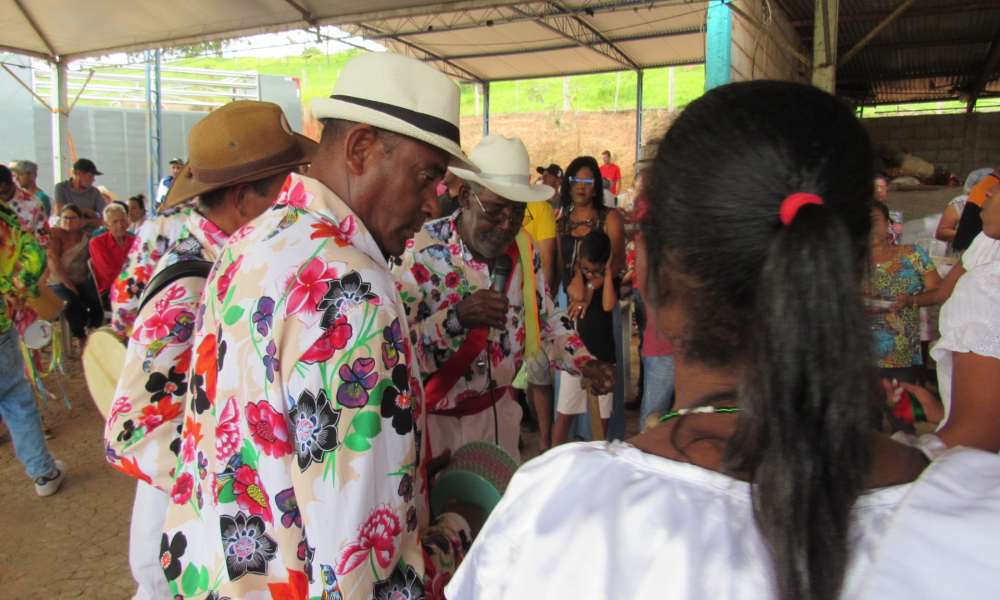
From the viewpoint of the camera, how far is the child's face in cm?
450

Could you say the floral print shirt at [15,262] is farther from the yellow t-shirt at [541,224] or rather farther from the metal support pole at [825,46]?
the metal support pole at [825,46]

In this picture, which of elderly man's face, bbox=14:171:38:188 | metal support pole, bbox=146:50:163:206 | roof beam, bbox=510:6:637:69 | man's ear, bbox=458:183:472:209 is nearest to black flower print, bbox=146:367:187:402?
man's ear, bbox=458:183:472:209

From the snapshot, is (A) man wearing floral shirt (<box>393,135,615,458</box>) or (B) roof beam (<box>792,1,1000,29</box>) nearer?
(A) man wearing floral shirt (<box>393,135,615,458</box>)

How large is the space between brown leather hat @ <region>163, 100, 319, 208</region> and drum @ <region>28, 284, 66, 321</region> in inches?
138

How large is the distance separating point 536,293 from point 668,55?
51.9 feet

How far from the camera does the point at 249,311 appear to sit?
44.6 inches

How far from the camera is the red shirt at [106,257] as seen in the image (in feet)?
21.2

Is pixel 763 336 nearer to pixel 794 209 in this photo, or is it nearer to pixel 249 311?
pixel 794 209

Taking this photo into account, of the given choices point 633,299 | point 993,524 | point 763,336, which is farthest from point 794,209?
point 633,299

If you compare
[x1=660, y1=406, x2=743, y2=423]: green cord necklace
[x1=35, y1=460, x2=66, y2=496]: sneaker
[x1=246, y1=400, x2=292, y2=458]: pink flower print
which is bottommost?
[x1=35, y1=460, x2=66, y2=496]: sneaker

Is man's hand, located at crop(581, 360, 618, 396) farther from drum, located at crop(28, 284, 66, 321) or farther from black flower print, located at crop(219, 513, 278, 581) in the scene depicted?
drum, located at crop(28, 284, 66, 321)

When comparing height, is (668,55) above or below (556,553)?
above

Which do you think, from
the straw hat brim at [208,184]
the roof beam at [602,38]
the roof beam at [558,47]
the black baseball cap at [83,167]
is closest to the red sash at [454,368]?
the straw hat brim at [208,184]

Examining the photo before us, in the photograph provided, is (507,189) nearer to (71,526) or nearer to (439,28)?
(71,526)
